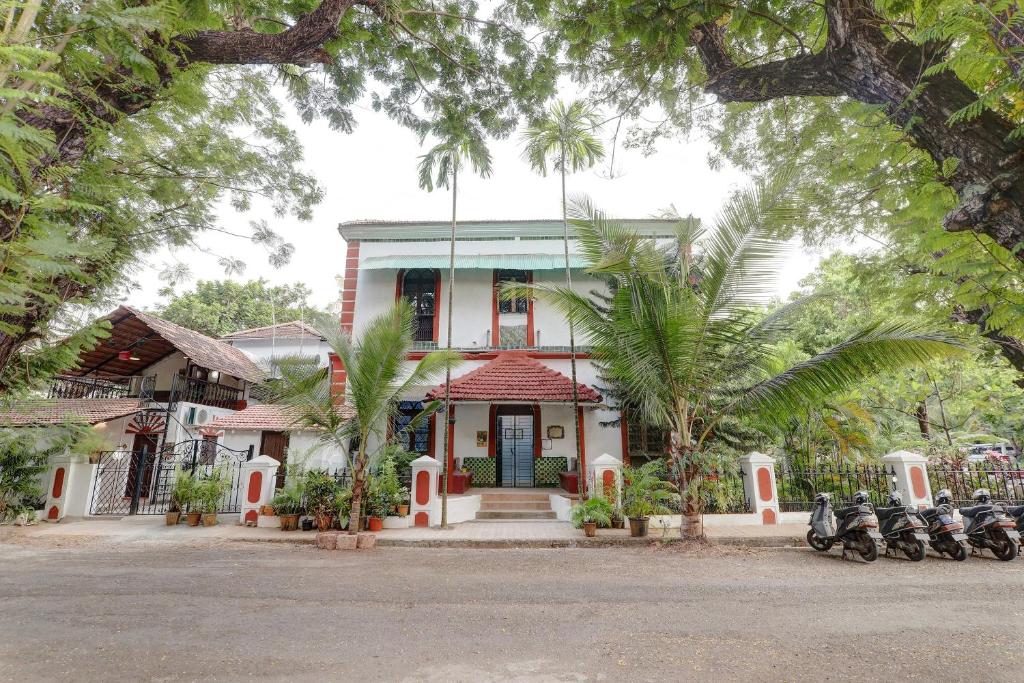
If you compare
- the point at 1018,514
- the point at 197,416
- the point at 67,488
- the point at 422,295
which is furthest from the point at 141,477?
the point at 1018,514

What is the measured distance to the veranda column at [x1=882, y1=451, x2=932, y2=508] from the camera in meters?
8.33

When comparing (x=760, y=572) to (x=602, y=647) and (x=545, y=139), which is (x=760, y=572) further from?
(x=545, y=139)

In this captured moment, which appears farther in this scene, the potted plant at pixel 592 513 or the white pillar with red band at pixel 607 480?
the white pillar with red band at pixel 607 480

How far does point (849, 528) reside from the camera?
6.30 meters

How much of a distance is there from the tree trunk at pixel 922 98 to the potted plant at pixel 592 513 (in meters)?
6.64

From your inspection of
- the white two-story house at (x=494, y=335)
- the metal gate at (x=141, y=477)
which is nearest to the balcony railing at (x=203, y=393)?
the metal gate at (x=141, y=477)

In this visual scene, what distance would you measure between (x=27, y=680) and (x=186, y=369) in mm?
14470

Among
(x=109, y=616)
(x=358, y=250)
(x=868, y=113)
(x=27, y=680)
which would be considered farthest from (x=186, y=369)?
(x=868, y=113)

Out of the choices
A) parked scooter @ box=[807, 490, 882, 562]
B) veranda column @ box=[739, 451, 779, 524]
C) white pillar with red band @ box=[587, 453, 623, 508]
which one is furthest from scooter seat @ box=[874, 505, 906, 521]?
white pillar with red band @ box=[587, 453, 623, 508]

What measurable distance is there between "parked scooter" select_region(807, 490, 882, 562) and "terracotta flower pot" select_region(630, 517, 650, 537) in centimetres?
242

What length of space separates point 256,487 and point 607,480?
23.0 ft

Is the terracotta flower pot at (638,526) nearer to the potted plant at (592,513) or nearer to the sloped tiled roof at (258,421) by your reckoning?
the potted plant at (592,513)

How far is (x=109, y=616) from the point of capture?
13.7 feet

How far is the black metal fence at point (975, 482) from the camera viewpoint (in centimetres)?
883
